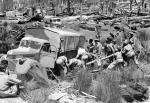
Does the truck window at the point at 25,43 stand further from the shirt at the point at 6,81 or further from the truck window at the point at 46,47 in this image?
the shirt at the point at 6,81

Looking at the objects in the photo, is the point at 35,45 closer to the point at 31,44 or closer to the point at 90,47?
the point at 31,44

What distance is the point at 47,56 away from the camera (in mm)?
12430

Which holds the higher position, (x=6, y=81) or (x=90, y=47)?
(x=6, y=81)

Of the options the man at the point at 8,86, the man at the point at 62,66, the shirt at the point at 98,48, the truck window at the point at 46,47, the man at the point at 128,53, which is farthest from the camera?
the shirt at the point at 98,48

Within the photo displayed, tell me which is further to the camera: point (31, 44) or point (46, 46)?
point (46, 46)

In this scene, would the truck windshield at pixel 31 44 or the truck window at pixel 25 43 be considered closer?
the truck windshield at pixel 31 44

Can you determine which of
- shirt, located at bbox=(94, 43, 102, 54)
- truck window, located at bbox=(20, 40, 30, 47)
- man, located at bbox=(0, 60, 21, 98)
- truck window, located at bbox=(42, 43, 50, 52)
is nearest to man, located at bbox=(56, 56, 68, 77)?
truck window, located at bbox=(42, 43, 50, 52)

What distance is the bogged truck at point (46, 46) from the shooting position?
12.1m

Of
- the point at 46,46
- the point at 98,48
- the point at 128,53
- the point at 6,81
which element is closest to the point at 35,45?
the point at 46,46

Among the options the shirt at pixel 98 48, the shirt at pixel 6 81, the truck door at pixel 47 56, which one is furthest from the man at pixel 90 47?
the shirt at pixel 6 81

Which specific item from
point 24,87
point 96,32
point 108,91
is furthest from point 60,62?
point 96,32

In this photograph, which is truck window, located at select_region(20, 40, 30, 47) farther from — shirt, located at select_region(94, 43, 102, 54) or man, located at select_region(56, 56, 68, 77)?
shirt, located at select_region(94, 43, 102, 54)

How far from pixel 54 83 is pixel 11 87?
6.65 ft

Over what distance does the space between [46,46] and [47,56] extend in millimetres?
646
